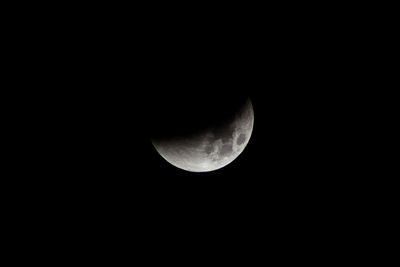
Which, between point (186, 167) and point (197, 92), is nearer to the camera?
point (197, 92)

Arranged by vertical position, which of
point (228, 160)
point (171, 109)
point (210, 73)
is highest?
point (210, 73)

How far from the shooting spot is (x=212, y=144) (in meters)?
3.10

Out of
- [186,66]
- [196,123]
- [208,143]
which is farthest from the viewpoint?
[208,143]

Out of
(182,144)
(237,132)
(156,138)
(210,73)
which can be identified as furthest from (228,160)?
(210,73)

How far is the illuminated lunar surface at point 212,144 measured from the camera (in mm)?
3049

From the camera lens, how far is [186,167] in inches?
136

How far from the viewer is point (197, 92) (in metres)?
2.74

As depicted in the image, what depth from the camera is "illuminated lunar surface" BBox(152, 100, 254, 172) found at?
3049mm

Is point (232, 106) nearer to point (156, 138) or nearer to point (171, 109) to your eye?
point (171, 109)

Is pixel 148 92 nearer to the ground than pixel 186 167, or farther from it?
farther from it

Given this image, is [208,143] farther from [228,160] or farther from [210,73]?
[210,73]

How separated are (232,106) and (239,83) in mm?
277

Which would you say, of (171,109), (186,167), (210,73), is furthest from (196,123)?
(186,167)

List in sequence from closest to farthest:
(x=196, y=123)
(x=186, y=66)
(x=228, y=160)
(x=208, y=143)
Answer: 1. (x=186, y=66)
2. (x=196, y=123)
3. (x=208, y=143)
4. (x=228, y=160)
